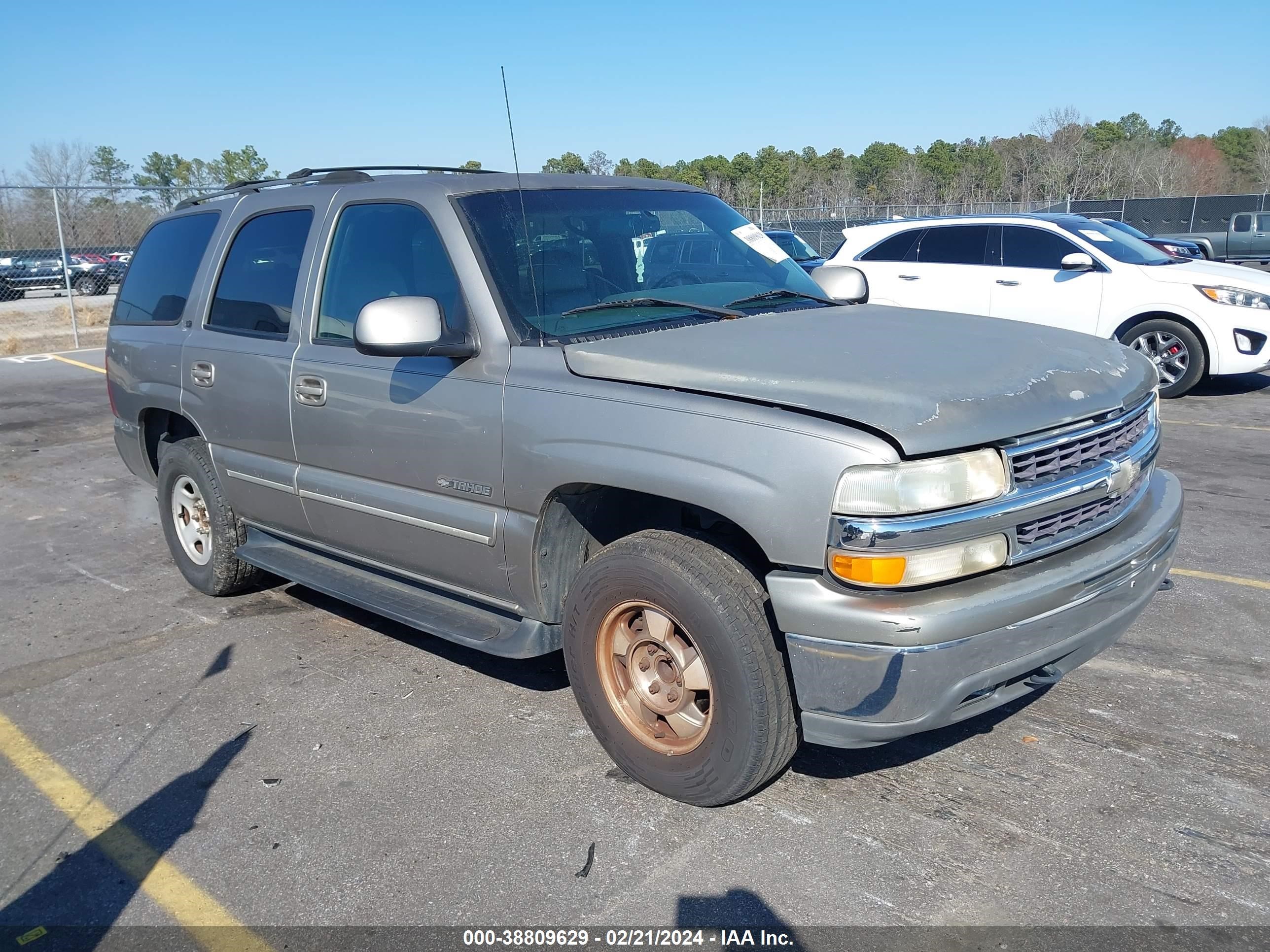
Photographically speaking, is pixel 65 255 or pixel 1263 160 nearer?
pixel 65 255

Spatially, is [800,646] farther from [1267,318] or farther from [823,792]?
[1267,318]

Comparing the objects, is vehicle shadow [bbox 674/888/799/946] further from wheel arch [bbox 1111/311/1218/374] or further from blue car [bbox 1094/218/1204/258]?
blue car [bbox 1094/218/1204/258]

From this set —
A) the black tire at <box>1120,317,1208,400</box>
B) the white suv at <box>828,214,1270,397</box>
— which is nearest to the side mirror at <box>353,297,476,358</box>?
the white suv at <box>828,214,1270,397</box>

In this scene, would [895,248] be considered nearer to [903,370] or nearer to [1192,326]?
[1192,326]

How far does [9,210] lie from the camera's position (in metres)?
18.9

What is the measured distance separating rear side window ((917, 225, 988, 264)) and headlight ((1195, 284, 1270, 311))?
2172 mm

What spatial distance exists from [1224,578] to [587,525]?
341 centimetres

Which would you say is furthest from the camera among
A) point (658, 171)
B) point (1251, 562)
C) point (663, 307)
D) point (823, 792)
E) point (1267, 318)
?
point (658, 171)

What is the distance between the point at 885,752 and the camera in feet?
11.7

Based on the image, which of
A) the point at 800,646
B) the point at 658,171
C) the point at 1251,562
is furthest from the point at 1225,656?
the point at 658,171

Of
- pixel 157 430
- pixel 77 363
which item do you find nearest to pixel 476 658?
pixel 157 430

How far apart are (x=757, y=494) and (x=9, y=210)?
20.5 metres

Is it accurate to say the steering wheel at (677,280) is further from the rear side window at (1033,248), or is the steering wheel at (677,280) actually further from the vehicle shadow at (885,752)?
the rear side window at (1033,248)

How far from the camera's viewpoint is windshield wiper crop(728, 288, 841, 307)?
4.00m
